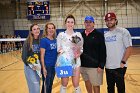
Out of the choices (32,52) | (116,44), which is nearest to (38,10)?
(32,52)

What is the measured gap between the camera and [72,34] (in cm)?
332

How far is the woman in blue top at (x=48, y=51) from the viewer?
134 inches

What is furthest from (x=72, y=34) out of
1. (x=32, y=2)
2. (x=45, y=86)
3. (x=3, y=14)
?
(x=3, y=14)

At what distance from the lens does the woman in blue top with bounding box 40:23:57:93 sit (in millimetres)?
3402

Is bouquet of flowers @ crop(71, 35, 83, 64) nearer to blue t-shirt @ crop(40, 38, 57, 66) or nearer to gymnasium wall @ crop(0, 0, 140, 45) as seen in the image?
blue t-shirt @ crop(40, 38, 57, 66)

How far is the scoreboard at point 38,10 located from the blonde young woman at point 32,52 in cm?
1461

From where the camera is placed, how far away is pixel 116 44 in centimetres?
348

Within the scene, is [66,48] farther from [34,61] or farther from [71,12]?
[71,12]

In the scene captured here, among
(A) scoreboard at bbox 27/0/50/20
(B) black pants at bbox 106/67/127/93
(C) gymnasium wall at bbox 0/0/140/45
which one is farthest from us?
(C) gymnasium wall at bbox 0/0/140/45

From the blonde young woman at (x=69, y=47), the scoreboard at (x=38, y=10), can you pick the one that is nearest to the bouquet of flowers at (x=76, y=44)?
the blonde young woman at (x=69, y=47)

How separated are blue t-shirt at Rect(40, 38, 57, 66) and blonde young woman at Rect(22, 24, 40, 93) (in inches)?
4.8

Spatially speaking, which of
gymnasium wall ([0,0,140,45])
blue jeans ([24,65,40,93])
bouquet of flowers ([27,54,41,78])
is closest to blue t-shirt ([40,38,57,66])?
bouquet of flowers ([27,54,41,78])

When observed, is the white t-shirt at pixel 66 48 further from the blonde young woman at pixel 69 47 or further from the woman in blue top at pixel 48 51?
the woman in blue top at pixel 48 51

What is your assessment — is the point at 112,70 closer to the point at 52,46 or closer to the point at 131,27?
the point at 52,46
